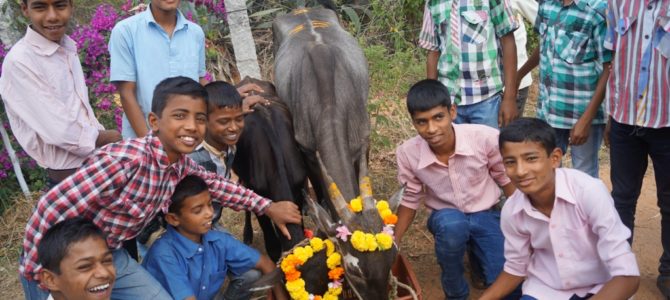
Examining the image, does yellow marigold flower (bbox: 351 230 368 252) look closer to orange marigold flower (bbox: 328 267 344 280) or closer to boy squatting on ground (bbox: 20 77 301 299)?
orange marigold flower (bbox: 328 267 344 280)

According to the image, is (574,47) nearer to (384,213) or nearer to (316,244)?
(384,213)

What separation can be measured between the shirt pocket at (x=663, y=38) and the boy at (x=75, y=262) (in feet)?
9.62

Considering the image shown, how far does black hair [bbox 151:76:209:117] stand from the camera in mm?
3090

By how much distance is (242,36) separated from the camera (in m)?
6.09

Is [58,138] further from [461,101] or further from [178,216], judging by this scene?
[461,101]

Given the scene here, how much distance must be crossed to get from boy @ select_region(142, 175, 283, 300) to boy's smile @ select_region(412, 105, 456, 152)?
1218 millimetres

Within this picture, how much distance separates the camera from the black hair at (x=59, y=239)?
8.55 ft

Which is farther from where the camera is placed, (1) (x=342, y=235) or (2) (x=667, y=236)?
(2) (x=667, y=236)

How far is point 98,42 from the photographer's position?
589 centimetres

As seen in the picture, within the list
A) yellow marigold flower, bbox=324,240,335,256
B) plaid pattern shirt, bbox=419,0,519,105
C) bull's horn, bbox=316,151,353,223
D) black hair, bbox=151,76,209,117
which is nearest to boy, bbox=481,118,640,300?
bull's horn, bbox=316,151,353,223

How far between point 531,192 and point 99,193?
78.7 inches

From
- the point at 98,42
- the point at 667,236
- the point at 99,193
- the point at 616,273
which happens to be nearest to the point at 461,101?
the point at 667,236

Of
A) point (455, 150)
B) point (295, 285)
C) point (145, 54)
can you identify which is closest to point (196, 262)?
point (295, 285)

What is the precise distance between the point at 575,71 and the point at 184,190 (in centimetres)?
245
